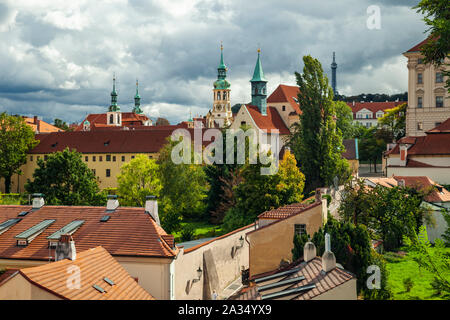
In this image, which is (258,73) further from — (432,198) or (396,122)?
(432,198)

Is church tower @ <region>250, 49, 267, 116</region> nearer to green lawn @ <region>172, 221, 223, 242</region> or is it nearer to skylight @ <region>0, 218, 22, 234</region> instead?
green lawn @ <region>172, 221, 223, 242</region>

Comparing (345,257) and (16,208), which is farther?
(16,208)

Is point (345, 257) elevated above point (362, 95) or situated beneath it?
situated beneath

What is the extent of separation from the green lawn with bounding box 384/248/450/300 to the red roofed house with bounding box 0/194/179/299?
9.85 metres

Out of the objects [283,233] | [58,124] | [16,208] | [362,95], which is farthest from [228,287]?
[362,95]

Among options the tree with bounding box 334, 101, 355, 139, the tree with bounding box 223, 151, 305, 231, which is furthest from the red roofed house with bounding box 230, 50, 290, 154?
the tree with bounding box 223, 151, 305, 231

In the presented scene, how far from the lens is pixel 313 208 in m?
24.5

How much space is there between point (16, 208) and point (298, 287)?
17876 millimetres

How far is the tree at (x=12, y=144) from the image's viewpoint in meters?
69.5

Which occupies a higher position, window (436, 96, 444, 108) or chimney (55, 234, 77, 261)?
window (436, 96, 444, 108)

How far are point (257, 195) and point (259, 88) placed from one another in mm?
48829

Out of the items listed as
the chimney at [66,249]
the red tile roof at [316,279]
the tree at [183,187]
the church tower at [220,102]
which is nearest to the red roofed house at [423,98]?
the tree at [183,187]

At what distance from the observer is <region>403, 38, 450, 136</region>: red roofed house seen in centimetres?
6069
